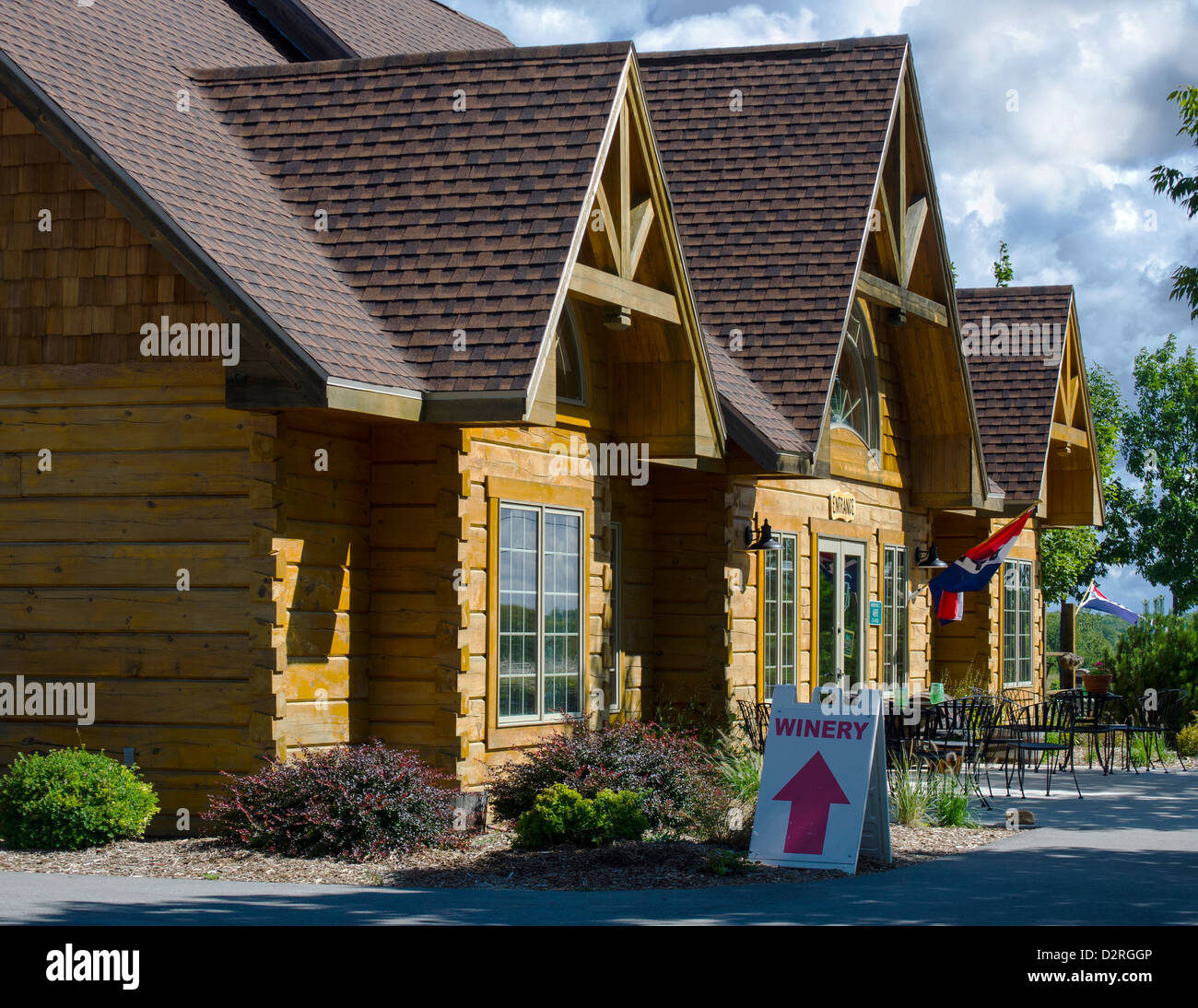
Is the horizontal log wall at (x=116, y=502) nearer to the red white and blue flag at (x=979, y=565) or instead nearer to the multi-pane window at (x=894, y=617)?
the red white and blue flag at (x=979, y=565)

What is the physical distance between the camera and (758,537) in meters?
17.6

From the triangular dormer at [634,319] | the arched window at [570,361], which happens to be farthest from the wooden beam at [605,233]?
the arched window at [570,361]

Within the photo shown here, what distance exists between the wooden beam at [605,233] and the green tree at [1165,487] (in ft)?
105

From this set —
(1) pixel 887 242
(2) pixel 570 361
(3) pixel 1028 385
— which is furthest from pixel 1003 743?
(3) pixel 1028 385

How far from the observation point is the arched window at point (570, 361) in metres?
15.0

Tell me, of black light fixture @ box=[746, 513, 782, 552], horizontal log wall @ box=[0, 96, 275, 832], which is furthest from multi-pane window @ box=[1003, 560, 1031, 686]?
horizontal log wall @ box=[0, 96, 275, 832]

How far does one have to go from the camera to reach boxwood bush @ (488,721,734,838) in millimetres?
12477

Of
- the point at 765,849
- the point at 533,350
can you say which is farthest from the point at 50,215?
the point at 765,849

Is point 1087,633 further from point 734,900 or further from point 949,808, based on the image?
point 734,900

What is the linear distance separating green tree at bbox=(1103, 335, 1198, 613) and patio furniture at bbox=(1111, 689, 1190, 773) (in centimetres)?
2078

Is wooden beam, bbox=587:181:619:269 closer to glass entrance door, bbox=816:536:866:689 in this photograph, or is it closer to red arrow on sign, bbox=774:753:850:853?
red arrow on sign, bbox=774:753:850:853

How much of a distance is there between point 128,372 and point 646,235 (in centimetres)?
480

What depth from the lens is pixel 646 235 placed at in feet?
48.5

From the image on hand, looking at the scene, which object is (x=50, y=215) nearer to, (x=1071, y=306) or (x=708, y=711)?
(x=708, y=711)
